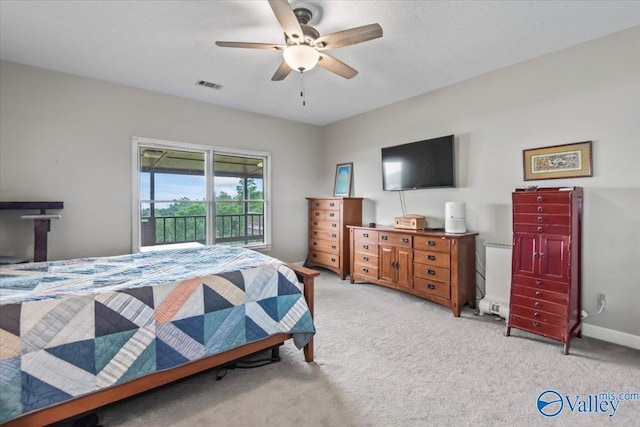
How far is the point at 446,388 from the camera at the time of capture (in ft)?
6.23

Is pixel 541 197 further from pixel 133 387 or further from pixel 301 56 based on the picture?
pixel 133 387

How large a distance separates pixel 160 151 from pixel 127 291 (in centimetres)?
296

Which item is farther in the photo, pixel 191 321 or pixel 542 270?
pixel 542 270

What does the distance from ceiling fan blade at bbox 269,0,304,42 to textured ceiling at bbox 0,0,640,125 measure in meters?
0.33

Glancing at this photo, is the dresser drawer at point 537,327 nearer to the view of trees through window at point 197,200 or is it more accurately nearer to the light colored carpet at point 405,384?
the light colored carpet at point 405,384

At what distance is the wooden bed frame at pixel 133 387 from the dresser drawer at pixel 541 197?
6.41 feet

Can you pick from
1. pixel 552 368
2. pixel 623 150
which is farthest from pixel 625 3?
pixel 552 368

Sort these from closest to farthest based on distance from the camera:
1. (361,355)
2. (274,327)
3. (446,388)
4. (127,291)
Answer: (127,291), (446,388), (274,327), (361,355)

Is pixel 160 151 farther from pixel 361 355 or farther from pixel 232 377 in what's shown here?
pixel 361 355

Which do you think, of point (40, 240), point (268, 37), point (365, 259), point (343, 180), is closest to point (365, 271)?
point (365, 259)

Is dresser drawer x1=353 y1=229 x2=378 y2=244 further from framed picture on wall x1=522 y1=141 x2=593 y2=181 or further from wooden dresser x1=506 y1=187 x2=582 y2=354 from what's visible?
framed picture on wall x1=522 y1=141 x2=593 y2=181

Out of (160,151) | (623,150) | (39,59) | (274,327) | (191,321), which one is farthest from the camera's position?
(160,151)

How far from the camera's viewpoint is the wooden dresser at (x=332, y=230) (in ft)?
15.0

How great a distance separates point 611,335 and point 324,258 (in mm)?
3432
